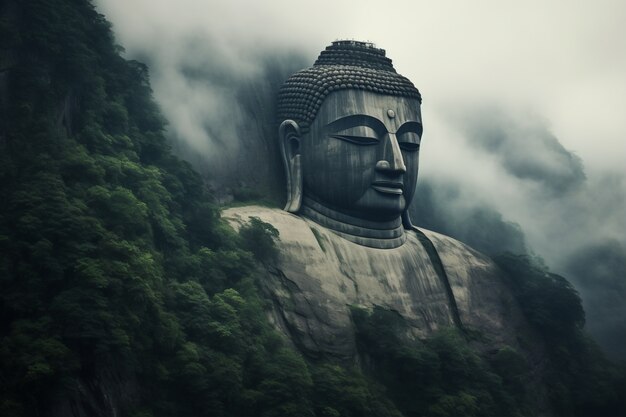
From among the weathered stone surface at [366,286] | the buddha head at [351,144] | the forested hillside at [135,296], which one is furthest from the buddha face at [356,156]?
the forested hillside at [135,296]

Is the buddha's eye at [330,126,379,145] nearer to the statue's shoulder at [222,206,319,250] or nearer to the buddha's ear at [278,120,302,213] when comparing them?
the buddha's ear at [278,120,302,213]

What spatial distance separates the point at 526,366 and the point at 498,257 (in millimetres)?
3263

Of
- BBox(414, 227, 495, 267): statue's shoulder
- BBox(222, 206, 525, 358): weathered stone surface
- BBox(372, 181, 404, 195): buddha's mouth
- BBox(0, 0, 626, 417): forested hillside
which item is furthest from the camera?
BBox(414, 227, 495, 267): statue's shoulder

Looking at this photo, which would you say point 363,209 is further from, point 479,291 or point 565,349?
point 565,349

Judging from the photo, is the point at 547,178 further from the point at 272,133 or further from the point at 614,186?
the point at 272,133

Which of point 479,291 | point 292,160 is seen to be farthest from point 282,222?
point 479,291

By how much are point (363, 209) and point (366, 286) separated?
172 centimetres

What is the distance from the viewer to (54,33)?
22688 mm

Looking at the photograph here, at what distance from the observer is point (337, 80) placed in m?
26.4

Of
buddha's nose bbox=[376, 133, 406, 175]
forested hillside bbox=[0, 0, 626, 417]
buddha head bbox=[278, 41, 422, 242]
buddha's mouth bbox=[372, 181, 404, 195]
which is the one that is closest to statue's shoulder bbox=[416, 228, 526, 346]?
forested hillside bbox=[0, 0, 626, 417]

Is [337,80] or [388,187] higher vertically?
[337,80]

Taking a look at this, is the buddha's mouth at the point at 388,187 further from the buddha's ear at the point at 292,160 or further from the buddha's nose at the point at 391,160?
the buddha's ear at the point at 292,160

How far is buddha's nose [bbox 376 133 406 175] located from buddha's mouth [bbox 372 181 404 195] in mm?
276

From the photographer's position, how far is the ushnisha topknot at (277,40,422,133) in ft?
86.6
